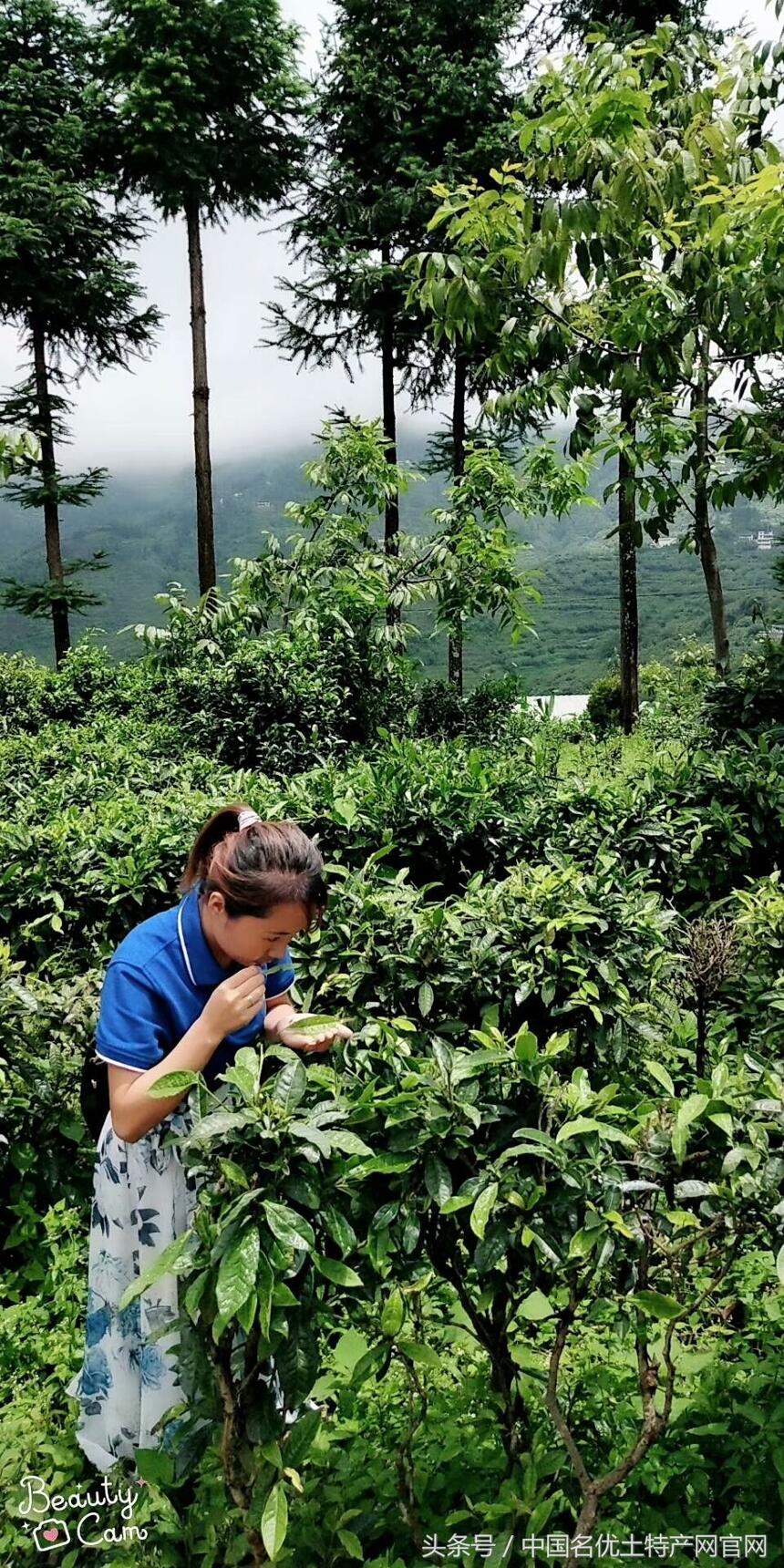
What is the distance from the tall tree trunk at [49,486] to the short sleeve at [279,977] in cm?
1216

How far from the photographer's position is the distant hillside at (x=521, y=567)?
19.9 meters

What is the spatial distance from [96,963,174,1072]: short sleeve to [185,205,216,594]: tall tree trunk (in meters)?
10.4

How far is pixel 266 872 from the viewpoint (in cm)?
154

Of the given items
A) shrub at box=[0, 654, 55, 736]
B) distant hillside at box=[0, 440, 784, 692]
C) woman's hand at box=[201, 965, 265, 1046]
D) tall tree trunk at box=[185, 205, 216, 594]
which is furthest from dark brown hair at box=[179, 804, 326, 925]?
tall tree trunk at box=[185, 205, 216, 594]

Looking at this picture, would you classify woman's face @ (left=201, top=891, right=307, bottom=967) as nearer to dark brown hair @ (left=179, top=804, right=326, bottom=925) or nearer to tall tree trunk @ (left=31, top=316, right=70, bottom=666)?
dark brown hair @ (left=179, top=804, right=326, bottom=925)

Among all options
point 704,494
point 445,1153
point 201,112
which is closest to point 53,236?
point 201,112

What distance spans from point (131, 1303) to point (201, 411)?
11657 mm

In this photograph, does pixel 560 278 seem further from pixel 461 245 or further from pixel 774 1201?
pixel 774 1201

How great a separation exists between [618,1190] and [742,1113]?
0.23 m

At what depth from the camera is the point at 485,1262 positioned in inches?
51.4

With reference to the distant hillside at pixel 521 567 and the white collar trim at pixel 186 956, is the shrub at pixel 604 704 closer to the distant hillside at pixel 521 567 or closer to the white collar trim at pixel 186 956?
the distant hillside at pixel 521 567

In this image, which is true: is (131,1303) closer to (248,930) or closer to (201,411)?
(248,930)

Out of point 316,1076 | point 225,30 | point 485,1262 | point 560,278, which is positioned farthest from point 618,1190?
point 225,30

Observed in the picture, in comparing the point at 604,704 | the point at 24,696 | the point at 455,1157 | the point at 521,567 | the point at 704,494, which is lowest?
the point at 604,704
